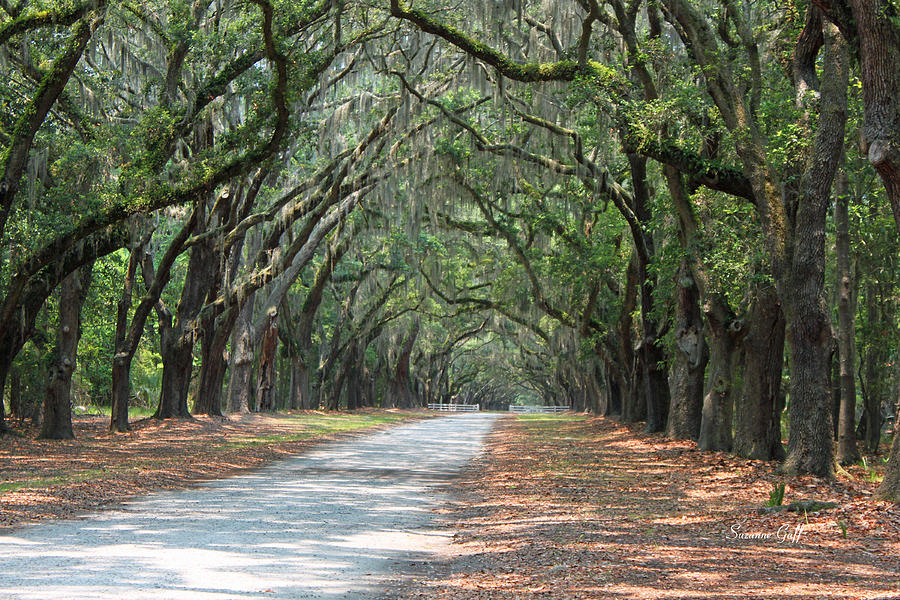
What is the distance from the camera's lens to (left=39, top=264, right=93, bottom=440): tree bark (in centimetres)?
1678

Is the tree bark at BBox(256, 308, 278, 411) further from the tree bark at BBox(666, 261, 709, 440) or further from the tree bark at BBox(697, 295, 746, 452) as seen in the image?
the tree bark at BBox(697, 295, 746, 452)

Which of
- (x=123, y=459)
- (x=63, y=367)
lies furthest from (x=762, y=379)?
(x=63, y=367)

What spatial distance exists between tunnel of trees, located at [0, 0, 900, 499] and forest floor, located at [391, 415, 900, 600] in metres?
1.32

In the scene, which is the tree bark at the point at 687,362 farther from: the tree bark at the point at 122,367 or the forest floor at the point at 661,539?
the tree bark at the point at 122,367

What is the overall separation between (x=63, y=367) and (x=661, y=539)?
508 inches

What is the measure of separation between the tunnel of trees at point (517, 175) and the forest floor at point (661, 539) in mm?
1323

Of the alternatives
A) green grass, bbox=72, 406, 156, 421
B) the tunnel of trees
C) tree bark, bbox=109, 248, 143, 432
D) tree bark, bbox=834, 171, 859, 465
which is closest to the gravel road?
the tunnel of trees

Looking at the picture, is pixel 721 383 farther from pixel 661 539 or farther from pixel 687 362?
pixel 661 539

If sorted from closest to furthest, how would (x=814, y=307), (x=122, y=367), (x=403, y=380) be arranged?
1. (x=814, y=307)
2. (x=122, y=367)
3. (x=403, y=380)

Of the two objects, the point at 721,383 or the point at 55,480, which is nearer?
the point at 55,480

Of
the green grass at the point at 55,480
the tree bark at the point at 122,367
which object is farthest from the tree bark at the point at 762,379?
the tree bark at the point at 122,367

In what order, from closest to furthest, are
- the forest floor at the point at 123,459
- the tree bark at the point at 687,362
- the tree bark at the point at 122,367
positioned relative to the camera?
1. the forest floor at the point at 123,459
2. the tree bark at the point at 687,362
3. the tree bark at the point at 122,367

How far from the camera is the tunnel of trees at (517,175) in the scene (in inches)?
476

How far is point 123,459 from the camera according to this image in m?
13.8
